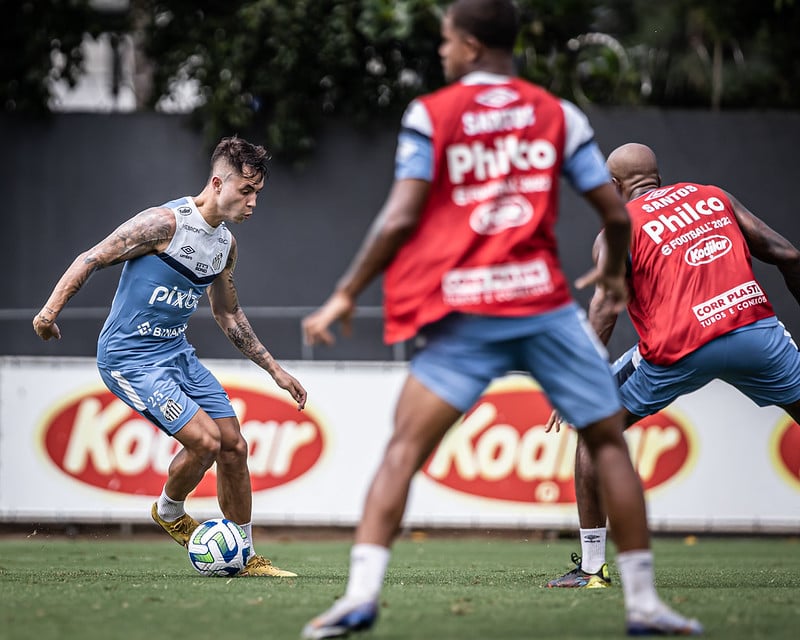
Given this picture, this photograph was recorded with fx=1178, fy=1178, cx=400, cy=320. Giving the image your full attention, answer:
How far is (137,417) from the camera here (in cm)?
1117

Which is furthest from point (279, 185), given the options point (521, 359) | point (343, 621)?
point (343, 621)

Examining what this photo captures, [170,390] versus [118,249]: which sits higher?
[118,249]

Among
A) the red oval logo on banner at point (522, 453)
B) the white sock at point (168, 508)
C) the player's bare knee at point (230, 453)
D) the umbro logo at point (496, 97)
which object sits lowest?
the red oval logo on banner at point (522, 453)

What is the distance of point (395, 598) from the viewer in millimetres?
5457

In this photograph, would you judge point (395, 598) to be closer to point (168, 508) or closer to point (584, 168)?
point (168, 508)

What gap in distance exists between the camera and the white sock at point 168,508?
7.10 meters

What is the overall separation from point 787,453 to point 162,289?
6832mm

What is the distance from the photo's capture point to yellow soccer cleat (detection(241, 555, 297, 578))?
6.82 metres

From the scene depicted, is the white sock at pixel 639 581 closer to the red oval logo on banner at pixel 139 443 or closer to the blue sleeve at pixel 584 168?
the blue sleeve at pixel 584 168

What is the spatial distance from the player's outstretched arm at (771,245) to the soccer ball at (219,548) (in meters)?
3.30

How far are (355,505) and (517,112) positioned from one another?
24.5ft

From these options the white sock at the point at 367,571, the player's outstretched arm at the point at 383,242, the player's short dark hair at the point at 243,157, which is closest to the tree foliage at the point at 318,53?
the player's short dark hair at the point at 243,157

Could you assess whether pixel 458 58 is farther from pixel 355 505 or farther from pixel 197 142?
pixel 197 142

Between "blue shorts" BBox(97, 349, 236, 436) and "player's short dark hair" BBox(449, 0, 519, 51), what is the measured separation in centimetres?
329
